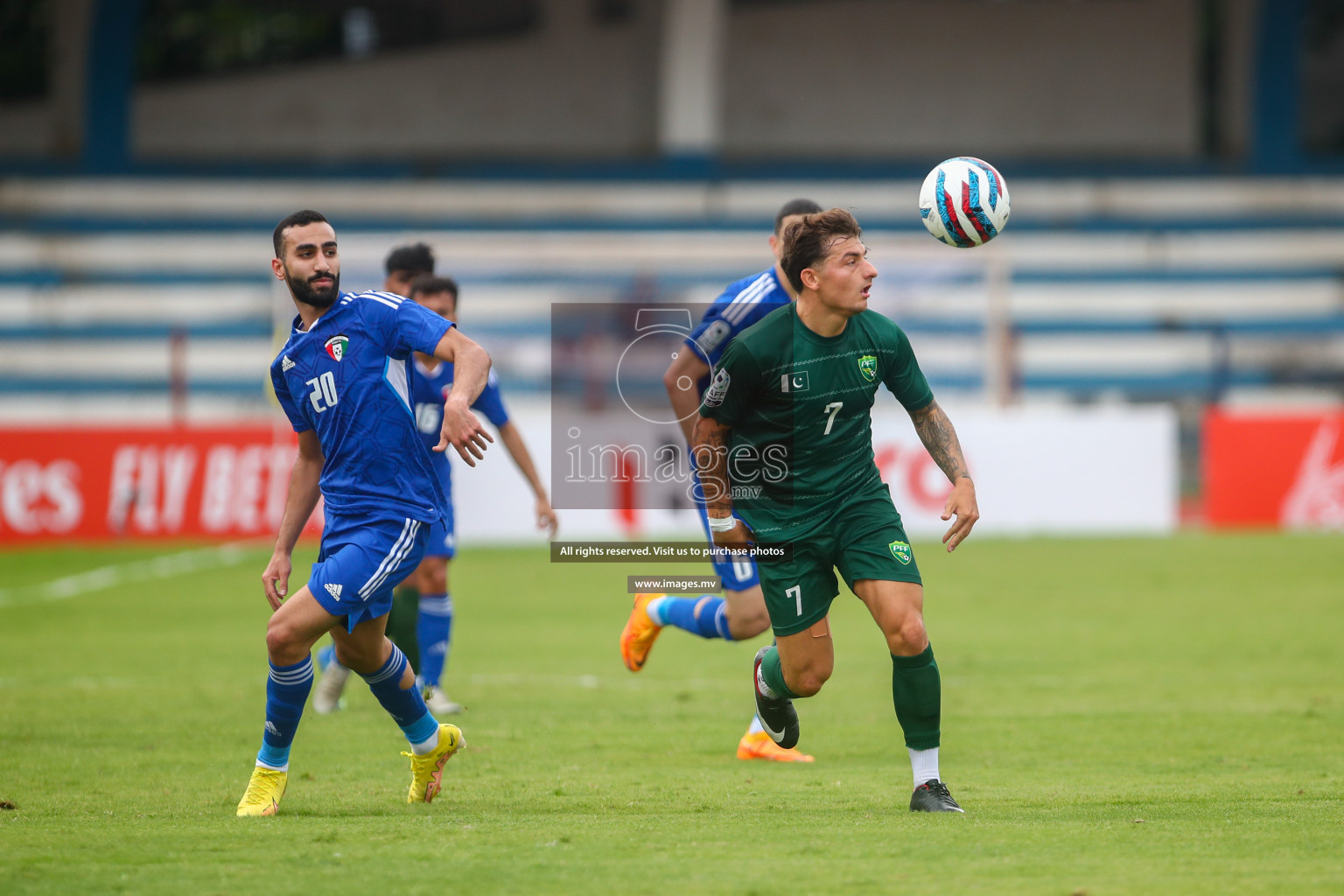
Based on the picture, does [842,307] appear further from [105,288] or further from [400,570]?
[105,288]

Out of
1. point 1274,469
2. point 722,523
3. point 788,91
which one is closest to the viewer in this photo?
point 722,523

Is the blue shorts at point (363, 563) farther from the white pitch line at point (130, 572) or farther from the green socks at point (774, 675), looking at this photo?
the white pitch line at point (130, 572)

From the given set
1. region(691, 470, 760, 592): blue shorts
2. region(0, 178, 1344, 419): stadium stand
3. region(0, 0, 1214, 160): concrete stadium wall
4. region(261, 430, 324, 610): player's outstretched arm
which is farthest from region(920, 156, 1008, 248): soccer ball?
region(0, 0, 1214, 160): concrete stadium wall

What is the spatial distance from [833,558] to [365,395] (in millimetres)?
1984

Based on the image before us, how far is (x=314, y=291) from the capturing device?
6.08 metres

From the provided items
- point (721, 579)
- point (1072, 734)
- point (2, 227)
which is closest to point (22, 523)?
point (2, 227)

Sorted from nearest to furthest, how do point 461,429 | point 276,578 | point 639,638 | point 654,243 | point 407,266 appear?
1. point 461,429
2. point 276,578
3. point 639,638
4. point 407,266
5. point 654,243

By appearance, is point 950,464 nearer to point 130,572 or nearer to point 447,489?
point 447,489

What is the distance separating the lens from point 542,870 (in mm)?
4984

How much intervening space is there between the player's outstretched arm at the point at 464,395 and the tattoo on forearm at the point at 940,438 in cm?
178

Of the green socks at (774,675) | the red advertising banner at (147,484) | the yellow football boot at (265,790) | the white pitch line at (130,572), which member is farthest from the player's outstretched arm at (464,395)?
the red advertising banner at (147,484)

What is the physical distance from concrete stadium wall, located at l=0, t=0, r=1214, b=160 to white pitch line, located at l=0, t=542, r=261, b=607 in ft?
47.9

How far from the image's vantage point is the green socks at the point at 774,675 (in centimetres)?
670

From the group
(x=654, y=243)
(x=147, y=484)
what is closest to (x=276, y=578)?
(x=147, y=484)
